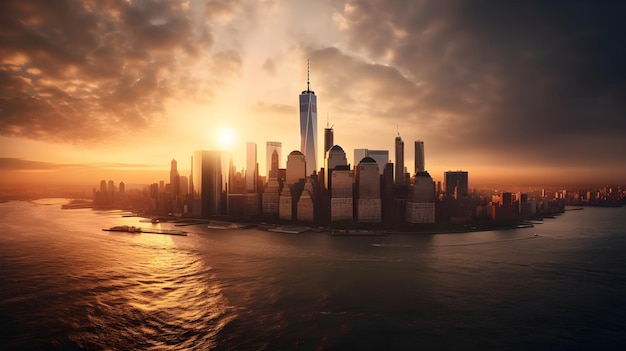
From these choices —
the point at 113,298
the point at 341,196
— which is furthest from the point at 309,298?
the point at 341,196

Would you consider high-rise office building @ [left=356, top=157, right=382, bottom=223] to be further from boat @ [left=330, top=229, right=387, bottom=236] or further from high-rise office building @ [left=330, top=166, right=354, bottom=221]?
boat @ [left=330, top=229, right=387, bottom=236]

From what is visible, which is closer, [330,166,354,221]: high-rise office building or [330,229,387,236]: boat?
[330,229,387,236]: boat

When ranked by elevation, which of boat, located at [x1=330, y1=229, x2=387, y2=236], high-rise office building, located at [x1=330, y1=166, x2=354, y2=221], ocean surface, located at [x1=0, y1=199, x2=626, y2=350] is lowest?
boat, located at [x1=330, y1=229, x2=387, y2=236]

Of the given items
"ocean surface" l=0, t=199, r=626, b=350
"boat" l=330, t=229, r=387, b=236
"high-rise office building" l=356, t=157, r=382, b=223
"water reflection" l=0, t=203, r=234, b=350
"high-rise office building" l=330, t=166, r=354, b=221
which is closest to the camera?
"water reflection" l=0, t=203, r=234, b=350

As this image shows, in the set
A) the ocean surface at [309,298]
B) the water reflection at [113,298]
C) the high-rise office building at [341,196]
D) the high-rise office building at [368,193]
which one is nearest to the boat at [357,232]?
the high-rise office building at [368,193]

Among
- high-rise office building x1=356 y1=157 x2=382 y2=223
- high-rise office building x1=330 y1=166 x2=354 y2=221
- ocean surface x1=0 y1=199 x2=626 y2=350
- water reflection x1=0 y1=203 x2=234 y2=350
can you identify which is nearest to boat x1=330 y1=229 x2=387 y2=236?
high-rise office building x1=356 y1=157 x2=382 y2=223

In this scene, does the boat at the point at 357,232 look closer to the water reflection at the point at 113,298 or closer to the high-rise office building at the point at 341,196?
the high-rise office building at the point at 341,196

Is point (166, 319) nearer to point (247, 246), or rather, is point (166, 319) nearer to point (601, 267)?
point (247, 246)

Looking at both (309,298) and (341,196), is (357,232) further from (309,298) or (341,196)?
(309,298)

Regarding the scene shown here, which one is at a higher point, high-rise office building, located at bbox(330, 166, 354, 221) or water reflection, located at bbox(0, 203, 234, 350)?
high-rise office building, located at bbox(330, 166, 354, 221)
